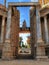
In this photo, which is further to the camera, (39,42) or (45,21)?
(45,21)

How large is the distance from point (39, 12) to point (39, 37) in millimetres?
4029

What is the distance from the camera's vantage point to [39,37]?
68.2 ft

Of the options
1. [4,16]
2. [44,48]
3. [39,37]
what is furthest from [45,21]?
[4,16]

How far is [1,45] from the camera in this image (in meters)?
21.1

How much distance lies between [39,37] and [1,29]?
6551 millimetres

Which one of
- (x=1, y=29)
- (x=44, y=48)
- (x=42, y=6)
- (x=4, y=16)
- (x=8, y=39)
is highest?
(x=42, y=6)

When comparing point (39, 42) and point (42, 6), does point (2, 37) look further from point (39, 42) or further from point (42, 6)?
point (42, 6)

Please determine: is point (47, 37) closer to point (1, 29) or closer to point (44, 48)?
point (44, 48)

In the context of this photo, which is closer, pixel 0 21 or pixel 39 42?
pixel 39 42

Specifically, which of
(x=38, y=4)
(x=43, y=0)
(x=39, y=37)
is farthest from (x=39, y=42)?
(x=43, y=0)

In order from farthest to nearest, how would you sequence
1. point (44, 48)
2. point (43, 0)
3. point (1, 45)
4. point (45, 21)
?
point (43, 0) < point (45, 21) < point (1, 45) < point (44, 48)

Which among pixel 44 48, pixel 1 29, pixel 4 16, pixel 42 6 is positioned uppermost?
pixel 42 6

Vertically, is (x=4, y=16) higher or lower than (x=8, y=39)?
higher

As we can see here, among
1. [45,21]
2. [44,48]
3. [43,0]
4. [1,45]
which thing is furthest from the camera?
[43,0]
